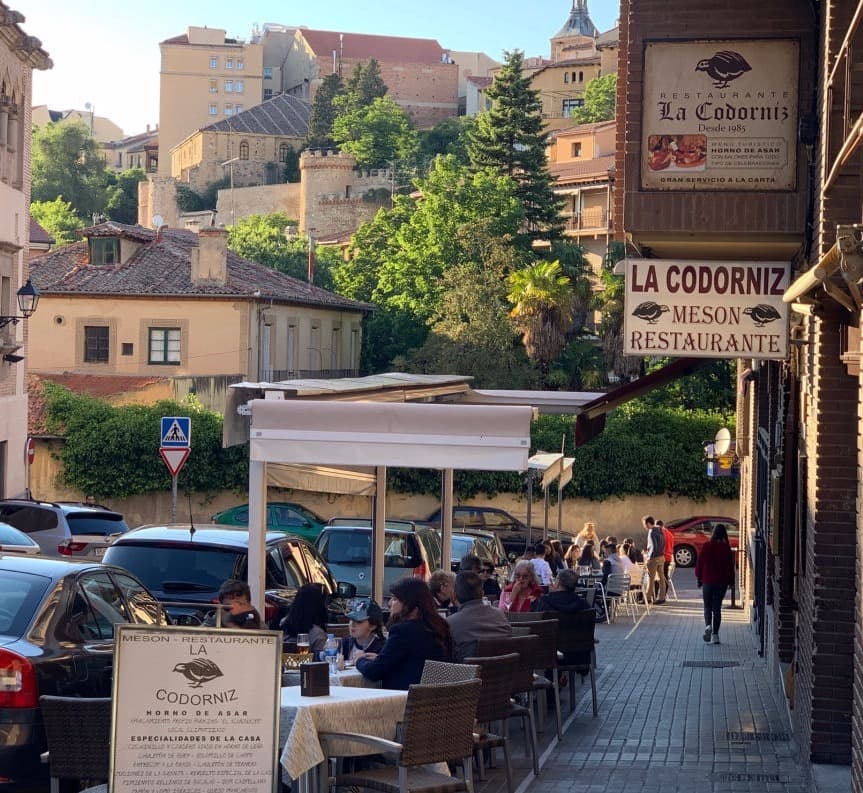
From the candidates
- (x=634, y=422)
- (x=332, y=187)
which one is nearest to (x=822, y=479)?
(x=634, y=422)

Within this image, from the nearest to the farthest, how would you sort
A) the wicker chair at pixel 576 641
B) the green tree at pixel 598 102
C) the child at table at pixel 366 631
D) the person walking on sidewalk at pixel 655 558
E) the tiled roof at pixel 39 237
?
1. the child at table at pixel 366 631
2. the wicker chair at pixel 576 641
3. the person walking on sidewalk at pixel 655 558
4. the tiled roof at pixel 39 237
5. the green tree at pixel 598 102

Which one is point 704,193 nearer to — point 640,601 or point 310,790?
point 310,790

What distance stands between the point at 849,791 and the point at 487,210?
203 feet

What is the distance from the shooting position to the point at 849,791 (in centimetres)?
902

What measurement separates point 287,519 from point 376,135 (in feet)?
332

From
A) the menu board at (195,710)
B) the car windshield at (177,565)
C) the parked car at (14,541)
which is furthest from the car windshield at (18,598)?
the parked car at (14,541)

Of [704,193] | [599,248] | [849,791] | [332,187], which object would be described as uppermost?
[332,187]

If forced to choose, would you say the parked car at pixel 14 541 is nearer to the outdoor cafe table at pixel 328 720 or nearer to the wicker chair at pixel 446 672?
the wicker chair at pixel 446 672

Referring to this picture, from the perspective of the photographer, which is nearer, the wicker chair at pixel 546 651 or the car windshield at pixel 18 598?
the car windshield at pixel 18 598

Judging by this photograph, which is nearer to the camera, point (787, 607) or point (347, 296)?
point (787, 607)

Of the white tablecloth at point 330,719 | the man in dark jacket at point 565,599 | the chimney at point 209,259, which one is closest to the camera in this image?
the white tablecloth at point 330,719

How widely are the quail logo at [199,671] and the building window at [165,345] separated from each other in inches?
1892

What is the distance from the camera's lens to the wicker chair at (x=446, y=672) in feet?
28.0

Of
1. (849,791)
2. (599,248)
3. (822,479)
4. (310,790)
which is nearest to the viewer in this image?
(310,790)
